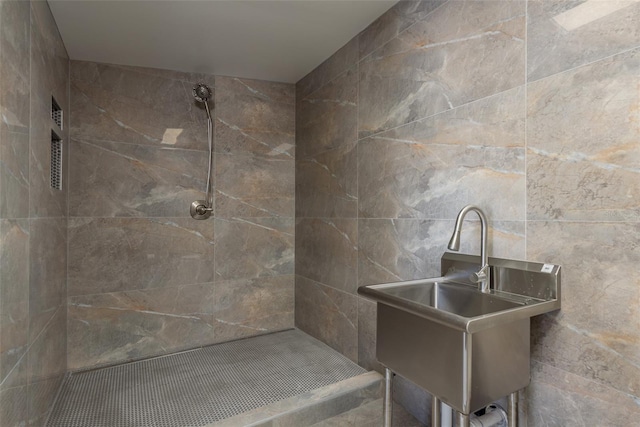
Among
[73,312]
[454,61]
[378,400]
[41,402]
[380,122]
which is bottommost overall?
[378,400]

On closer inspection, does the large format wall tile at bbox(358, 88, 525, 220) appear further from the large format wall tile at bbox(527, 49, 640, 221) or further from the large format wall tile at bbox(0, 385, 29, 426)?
the large format wall tile at bbox(0, 385, 29, 426)

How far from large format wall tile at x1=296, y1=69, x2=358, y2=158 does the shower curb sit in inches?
56.3

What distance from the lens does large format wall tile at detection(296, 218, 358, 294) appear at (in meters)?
2.28

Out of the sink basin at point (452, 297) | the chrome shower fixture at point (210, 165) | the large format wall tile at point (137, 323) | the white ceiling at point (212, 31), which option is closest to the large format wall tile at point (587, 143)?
the sink basin at point (452, 297)

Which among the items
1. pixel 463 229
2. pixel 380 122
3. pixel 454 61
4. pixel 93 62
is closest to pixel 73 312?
pixel 93 62

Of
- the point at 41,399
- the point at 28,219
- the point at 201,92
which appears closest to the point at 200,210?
the point at 201,92

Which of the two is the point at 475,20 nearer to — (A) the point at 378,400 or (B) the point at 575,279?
(B) the point at 575,279

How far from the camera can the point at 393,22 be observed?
1899mm

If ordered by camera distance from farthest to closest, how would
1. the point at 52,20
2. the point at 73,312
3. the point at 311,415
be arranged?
the point at 73,312 < the point at 52,20 < the point at 311,415

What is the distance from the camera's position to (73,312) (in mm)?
2377

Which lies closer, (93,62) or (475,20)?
(475,20)

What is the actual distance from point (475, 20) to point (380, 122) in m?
0.68

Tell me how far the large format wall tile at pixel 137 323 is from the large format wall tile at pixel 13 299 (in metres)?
1.13

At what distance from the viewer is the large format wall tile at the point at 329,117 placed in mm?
2270
